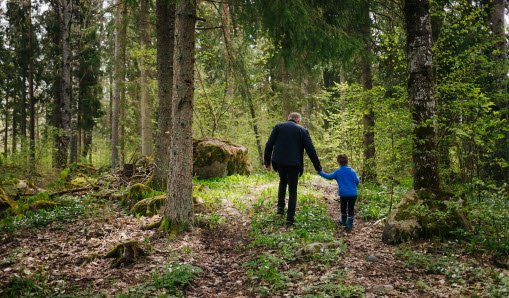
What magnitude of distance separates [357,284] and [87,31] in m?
15.3

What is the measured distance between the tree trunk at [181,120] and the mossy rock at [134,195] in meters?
1.87

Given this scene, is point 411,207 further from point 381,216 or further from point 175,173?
point 175,173

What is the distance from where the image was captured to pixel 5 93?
22250 mm

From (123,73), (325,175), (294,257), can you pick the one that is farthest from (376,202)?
(123,73)

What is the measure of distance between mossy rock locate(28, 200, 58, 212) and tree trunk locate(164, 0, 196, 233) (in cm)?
307

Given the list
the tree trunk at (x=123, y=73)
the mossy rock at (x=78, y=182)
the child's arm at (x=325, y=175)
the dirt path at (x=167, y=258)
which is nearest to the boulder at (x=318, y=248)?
the dirt path at (x=167, y=258)

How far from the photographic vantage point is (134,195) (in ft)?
22.9

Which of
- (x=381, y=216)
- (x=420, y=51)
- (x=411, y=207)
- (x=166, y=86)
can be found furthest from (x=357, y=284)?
(x=166, y=86)

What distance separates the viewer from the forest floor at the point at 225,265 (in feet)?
11.3

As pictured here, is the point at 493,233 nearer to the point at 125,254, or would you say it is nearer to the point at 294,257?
the point at 294,257

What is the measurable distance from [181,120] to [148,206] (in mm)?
2285

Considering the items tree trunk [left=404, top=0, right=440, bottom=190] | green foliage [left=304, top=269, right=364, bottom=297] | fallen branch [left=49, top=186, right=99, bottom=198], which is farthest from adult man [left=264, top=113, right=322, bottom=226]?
fallen branch [left=49, top=186, right=99, bottom=198]

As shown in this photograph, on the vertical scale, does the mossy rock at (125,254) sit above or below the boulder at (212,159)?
below

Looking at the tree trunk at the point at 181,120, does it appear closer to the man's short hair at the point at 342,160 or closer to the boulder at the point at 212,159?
the man's short hair at the point at 342,160
